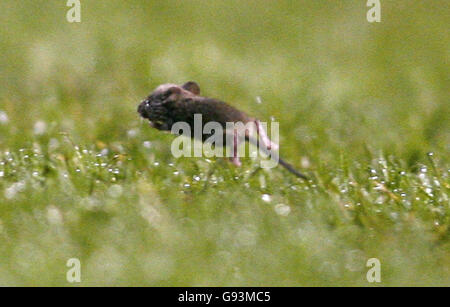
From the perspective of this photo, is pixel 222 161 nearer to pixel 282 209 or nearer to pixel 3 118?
pixel 282 209

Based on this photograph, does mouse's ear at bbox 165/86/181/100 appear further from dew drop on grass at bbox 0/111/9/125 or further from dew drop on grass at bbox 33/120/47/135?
dew drop on grass at bbox 0/111/9/125

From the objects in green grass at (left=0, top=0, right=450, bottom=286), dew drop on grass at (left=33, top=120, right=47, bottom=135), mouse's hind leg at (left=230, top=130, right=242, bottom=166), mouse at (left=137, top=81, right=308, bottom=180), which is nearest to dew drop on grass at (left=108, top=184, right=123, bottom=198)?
green grass at (left=0, top=0, right=450, bottom=286)

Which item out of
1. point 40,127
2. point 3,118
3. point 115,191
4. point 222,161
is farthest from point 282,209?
point 3,118

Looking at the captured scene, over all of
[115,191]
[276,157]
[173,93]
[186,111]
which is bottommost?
[115,191]
